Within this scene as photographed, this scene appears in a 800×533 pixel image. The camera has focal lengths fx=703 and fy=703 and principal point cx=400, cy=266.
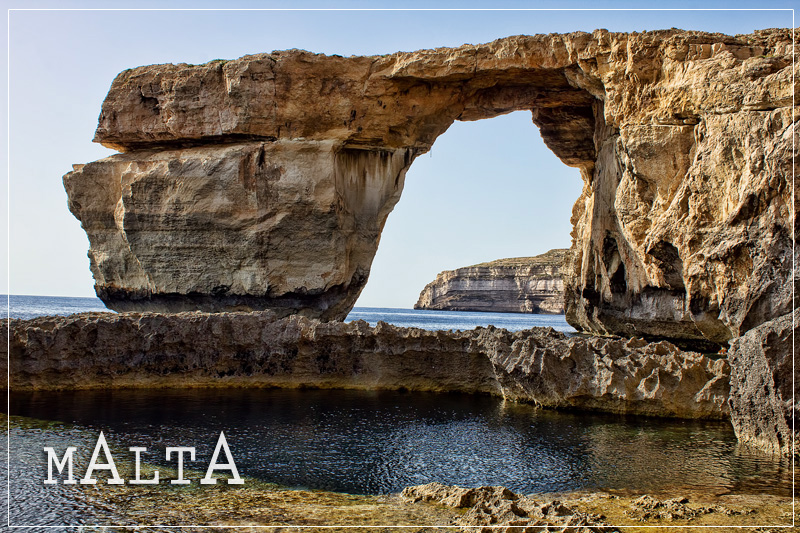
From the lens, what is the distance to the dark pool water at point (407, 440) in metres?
10.3

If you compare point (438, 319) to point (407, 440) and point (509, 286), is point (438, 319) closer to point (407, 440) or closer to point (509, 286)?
point (509, 286)

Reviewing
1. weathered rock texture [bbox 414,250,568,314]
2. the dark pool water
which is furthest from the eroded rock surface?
weathered rock texture [bbox 414,250,568,314]

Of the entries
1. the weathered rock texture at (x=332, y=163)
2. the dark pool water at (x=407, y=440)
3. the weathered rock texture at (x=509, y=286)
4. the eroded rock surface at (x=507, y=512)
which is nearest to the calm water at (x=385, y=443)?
the dark pool water at (x=407, y=440)

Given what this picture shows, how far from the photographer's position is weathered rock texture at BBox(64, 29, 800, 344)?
74.3ft

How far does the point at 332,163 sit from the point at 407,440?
1598cm

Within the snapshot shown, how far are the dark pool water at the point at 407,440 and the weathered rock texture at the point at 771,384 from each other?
1.24 feet

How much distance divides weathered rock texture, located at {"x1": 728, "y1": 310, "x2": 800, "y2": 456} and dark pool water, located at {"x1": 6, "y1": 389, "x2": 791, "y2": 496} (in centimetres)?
38

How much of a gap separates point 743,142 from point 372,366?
1097cm

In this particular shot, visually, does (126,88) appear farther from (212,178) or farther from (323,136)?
(323,136)

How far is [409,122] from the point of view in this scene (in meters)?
28.7

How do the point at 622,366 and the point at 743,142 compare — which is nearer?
the point at 622,366

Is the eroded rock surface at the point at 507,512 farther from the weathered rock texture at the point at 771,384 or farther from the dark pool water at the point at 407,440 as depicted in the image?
the weathered rock texture at the point at 771,384

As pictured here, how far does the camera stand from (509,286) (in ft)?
278

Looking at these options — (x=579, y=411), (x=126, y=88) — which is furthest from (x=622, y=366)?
(x=126, y=88)
